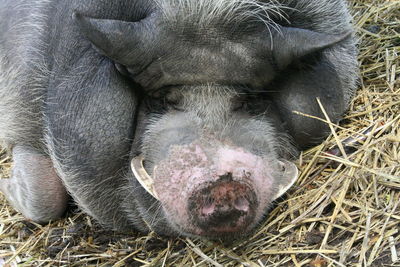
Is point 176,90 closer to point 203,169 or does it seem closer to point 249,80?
point 249,80

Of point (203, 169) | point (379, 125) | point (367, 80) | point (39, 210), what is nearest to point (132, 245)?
point (39, 210)

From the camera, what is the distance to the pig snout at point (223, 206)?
2.73 m

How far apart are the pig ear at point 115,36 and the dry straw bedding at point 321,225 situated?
3.62ft

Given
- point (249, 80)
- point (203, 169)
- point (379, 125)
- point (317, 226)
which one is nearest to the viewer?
point (203, 169)

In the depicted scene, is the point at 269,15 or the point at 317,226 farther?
the point at 269,15

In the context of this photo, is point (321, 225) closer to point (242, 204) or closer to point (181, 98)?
point (242, 204)

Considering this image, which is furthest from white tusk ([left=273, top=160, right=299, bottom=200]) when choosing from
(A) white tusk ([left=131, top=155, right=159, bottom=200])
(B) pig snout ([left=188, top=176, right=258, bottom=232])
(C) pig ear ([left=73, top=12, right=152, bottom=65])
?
(C) pig ear ([left=73, top=12, right=152, bottom=65])

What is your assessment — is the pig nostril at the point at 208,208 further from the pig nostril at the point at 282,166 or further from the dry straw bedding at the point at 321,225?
the pig nostril at the point at 282,166

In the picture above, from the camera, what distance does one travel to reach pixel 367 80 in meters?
4.14

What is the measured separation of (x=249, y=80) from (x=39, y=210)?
6.08ft

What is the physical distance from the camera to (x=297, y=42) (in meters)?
3.16

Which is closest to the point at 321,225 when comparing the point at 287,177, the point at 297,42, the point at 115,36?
the point at 287,177

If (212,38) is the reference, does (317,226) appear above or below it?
below

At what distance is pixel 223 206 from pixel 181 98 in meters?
0.80
